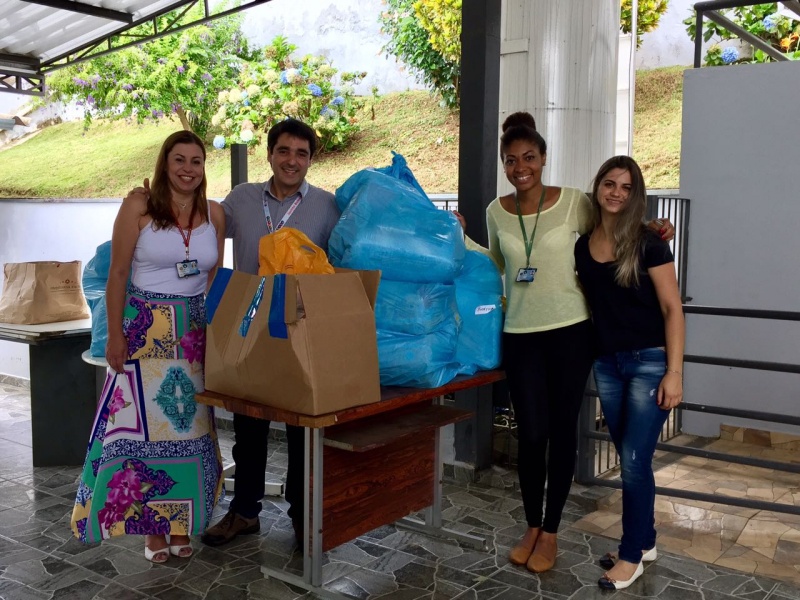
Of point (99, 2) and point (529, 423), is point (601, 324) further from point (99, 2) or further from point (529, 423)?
point (99, 2)

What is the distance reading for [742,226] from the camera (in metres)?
4.87

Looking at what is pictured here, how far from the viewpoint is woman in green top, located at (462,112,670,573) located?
2695 millimetres

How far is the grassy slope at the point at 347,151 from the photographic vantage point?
515 inches

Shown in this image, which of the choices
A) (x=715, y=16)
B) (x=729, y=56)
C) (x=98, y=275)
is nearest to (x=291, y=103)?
(x=729, y=56)

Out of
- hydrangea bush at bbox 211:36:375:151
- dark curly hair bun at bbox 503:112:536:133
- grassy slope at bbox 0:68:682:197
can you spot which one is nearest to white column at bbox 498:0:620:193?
dark curly hair bun at bbox 503:112:536:133

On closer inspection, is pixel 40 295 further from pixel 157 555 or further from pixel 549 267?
pixel 549 267

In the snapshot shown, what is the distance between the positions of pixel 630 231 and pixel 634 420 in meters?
0.64

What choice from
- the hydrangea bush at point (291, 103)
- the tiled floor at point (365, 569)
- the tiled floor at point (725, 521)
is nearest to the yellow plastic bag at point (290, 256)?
the tiled floor at point (365, 569)

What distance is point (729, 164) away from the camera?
4.90 metres

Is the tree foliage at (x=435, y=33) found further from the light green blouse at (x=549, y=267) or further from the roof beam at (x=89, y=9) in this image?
the light green blouse at (x=549, y=267)

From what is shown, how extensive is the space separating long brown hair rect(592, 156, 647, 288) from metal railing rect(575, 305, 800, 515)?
78 centimetres

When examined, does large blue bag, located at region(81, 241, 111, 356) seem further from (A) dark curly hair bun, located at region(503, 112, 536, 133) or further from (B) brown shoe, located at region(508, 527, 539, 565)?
(B) brown shoe, located at region(508, 527, 539, 565)

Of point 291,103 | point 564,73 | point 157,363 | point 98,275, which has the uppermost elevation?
point 291,103

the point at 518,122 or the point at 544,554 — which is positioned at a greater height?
the point at 518,122
